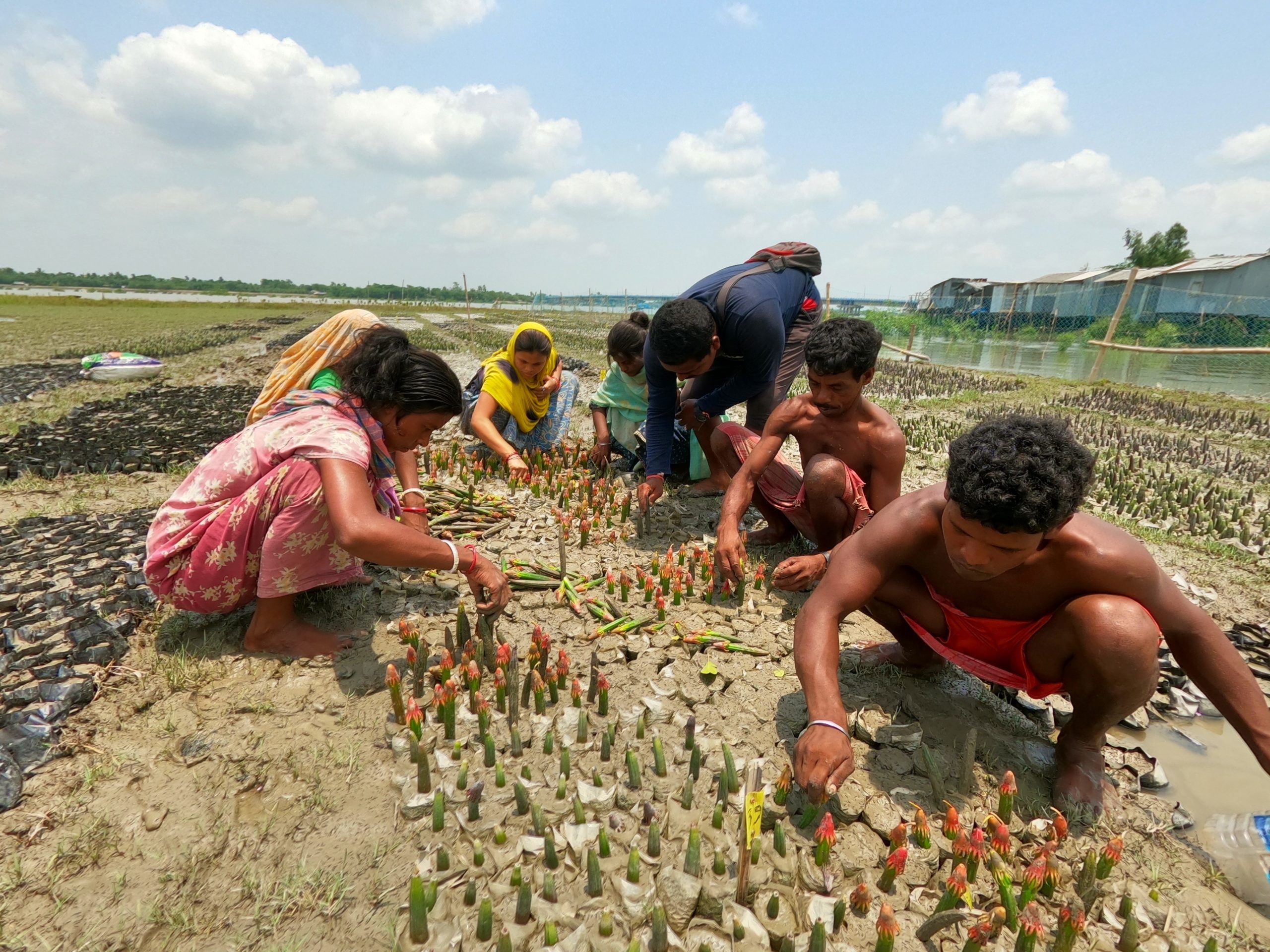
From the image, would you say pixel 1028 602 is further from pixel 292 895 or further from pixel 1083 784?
pixel 292 895

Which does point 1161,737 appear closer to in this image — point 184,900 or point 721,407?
point 721,407

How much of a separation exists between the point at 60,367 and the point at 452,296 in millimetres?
111870

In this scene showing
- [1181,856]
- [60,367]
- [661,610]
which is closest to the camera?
[1181,856]

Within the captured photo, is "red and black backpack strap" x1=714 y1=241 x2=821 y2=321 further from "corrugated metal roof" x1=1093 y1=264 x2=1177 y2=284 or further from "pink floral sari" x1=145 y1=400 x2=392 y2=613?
"corrugated metal roof" x1=1093 y1=264 x2=1177 y2=284

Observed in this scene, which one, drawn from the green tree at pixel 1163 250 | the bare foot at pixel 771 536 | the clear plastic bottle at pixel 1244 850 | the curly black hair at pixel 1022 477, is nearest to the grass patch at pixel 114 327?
the bare foot at pixel 771 536

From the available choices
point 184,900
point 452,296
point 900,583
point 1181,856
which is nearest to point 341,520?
point 184,900

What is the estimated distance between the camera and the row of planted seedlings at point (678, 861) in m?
1.83

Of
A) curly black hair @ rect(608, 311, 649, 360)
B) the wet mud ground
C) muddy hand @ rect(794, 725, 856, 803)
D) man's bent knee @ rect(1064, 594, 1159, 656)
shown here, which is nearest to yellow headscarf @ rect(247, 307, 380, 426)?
the wet mud ground

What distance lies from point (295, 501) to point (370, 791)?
4.21 feet

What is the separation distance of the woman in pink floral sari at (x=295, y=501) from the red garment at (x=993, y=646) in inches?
75.1

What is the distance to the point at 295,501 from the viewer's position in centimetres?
282

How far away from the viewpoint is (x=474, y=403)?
6273mm

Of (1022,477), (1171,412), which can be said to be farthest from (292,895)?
(1171,412)

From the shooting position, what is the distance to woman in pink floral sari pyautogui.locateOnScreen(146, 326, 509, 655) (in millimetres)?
2807
